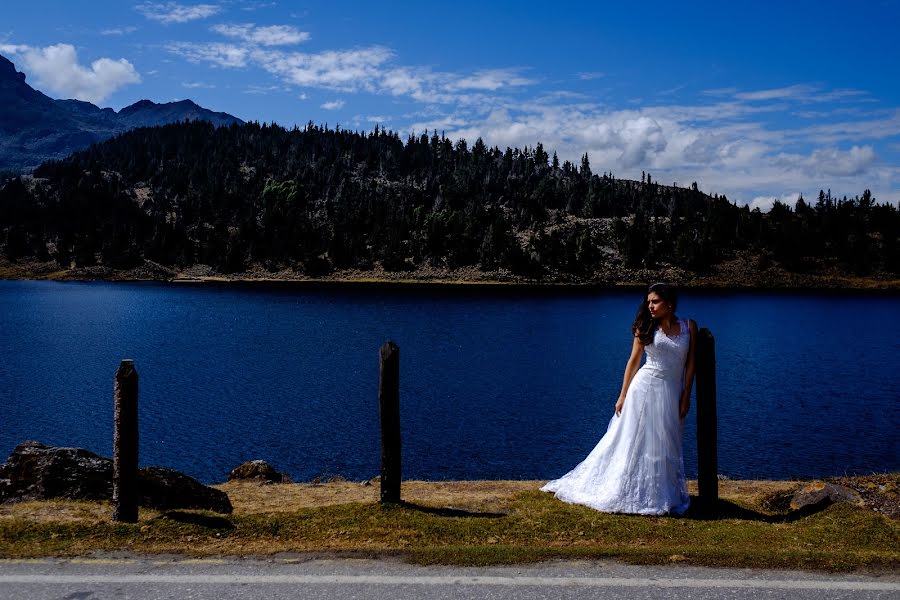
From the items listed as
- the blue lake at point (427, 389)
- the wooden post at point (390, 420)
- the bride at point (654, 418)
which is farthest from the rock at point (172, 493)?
the blue lake at point (427, 389)

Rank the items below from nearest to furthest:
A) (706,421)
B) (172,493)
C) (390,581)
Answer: (390,581), (172,493), (706,421)

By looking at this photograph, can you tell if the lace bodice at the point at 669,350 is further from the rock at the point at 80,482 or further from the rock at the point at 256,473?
the rock at the point at 256,473

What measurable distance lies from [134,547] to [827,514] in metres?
10.6

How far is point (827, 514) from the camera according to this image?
11.2 meters

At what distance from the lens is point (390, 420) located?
40.8 feet

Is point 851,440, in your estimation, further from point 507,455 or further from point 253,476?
point 253,476

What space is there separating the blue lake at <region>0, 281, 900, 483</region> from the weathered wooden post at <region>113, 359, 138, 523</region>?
1709 cm

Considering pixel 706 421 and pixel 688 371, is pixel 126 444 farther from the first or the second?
pixel 706 421

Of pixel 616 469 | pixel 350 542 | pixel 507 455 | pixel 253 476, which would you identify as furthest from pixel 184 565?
pixel 507 455

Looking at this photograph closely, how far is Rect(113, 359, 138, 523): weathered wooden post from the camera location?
35.2 feet

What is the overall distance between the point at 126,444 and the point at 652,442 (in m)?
8.77

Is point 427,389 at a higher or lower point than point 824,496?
lower

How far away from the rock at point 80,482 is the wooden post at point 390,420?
10.6ft

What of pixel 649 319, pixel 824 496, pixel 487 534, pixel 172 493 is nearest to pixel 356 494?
pixel 172 493
